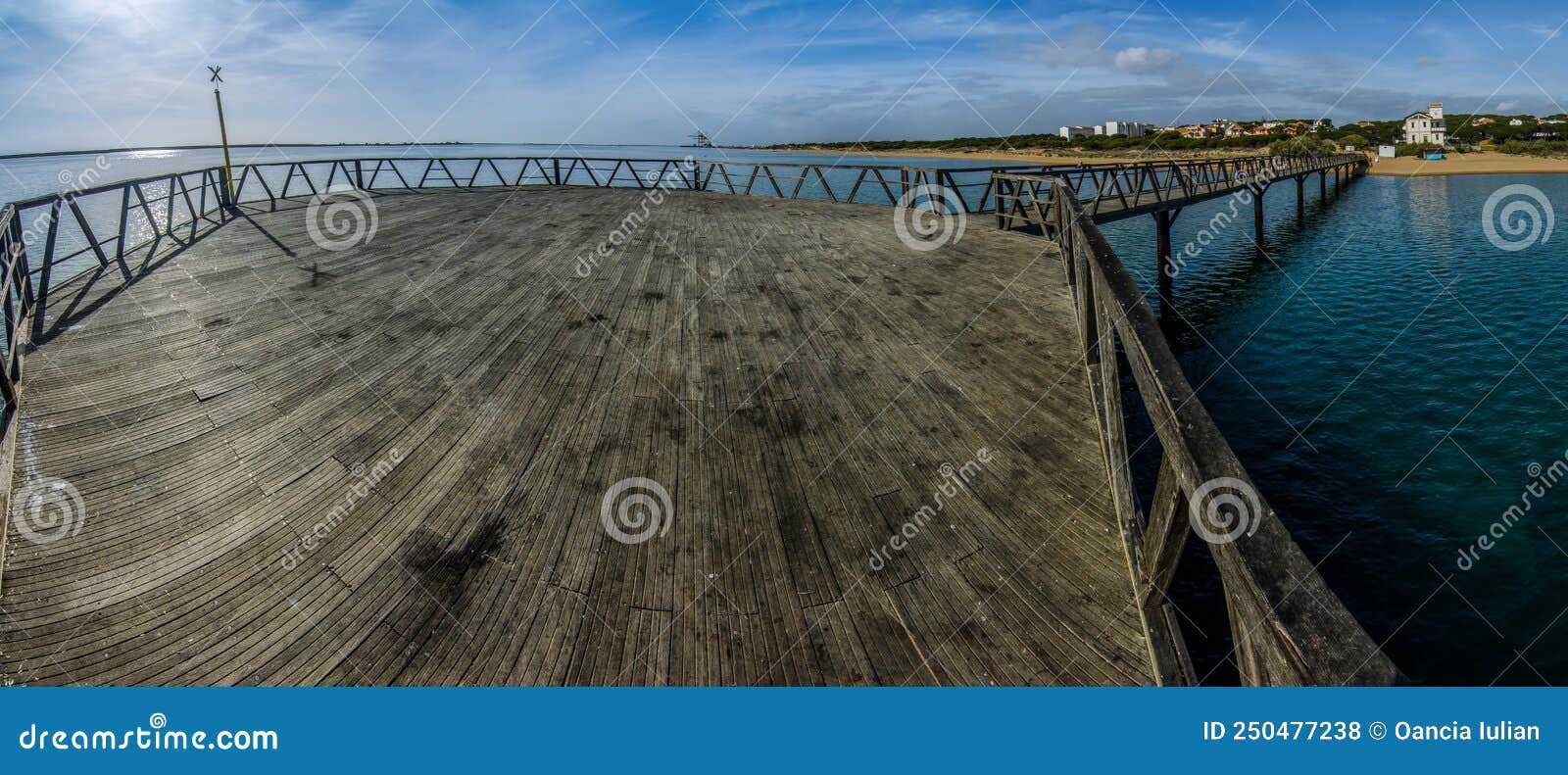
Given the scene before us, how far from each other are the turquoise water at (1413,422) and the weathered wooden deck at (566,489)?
191 inches

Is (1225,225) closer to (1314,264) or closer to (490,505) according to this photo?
(1314,264)

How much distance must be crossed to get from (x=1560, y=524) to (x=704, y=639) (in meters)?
12.8

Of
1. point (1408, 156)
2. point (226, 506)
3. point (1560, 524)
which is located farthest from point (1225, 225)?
point (1408, 156)
